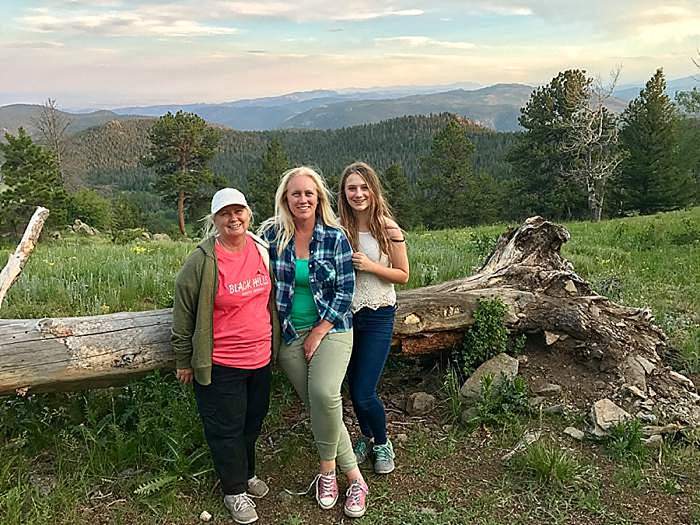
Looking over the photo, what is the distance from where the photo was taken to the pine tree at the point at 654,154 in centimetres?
4106

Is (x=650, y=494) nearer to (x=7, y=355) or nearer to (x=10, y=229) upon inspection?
(x=7, y=355)

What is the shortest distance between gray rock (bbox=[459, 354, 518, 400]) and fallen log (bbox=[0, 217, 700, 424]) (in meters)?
0.38

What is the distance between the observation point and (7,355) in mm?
3812

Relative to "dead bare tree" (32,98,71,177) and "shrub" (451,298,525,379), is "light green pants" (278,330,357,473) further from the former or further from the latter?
"dead bare tree" (32,98,71,177)

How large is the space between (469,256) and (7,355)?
23.2ft

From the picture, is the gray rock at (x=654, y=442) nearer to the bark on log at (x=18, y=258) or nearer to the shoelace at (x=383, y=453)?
the shoelace at (x=383, y=453)

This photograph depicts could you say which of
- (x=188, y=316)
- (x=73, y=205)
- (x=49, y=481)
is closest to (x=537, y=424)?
(x=188, y=316)

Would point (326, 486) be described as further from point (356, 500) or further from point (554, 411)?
point (554, 411)

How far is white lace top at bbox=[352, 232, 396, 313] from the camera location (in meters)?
4.04

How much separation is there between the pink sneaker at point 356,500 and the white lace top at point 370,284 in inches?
43.9

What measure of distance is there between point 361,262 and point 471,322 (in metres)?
1.84

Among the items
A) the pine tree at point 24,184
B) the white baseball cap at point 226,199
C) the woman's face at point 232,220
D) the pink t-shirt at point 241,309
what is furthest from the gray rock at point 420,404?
the pine tree at point 24,184

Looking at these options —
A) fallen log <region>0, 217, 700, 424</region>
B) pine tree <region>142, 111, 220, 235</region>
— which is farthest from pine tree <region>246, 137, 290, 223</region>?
fallen log <region>0, 217, 700, 424</region>

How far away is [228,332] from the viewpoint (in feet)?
11.8
